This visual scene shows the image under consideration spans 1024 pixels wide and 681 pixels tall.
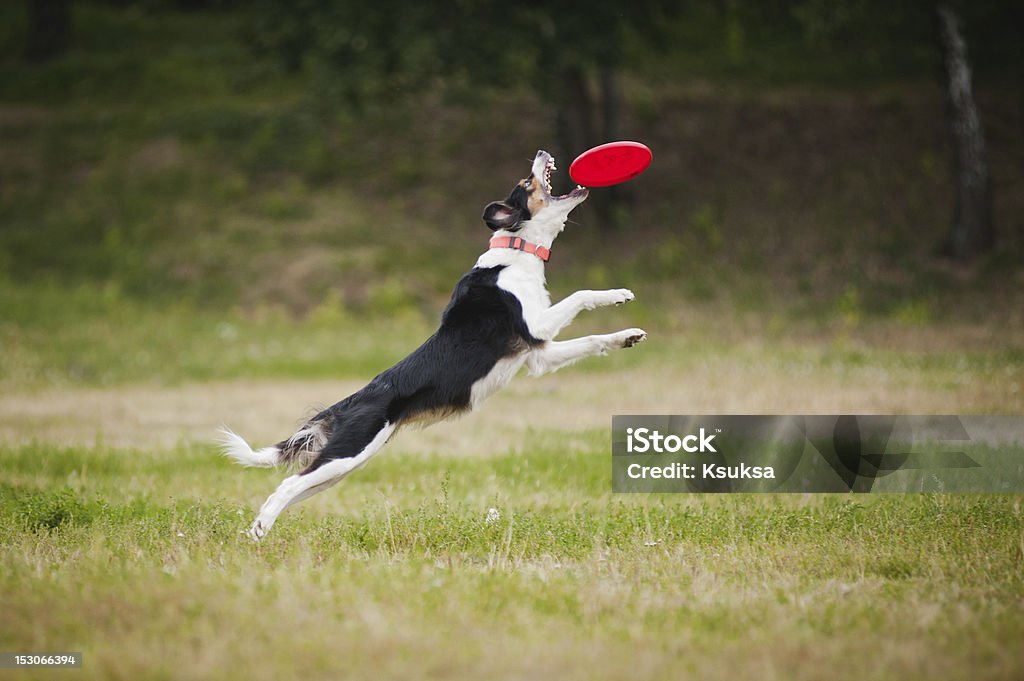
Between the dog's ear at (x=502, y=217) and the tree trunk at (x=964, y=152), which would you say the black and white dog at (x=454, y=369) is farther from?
the tree trunk at (x=964, y=152)

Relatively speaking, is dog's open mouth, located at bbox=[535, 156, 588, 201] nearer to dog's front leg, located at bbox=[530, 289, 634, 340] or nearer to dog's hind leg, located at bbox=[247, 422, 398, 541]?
dog's front leg, located at bbox=[530, 289, 634, 340]

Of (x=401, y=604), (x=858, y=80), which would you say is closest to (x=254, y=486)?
(x=401, y=604)

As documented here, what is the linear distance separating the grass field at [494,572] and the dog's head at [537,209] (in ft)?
6.60

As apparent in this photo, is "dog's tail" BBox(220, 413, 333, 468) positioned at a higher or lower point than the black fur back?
lower

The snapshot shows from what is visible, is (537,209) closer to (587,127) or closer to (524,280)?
(524,280)

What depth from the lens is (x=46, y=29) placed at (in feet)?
105

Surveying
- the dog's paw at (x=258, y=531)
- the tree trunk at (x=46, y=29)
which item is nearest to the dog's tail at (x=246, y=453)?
the dog's paw at (x=258, y=531)

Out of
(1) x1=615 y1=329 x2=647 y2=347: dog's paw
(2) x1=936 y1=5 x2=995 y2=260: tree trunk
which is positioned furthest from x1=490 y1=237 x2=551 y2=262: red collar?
(2) x1=936 y1=5 x2=995 y2=260: tree trunk

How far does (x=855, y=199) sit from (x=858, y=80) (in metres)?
6.41

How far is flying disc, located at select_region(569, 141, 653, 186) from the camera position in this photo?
7.22 meters

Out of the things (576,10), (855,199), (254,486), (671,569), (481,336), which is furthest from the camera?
(855,199)

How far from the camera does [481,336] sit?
6531 millimetres

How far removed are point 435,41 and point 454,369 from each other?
45.5ft

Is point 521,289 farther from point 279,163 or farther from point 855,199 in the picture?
point 279,163
